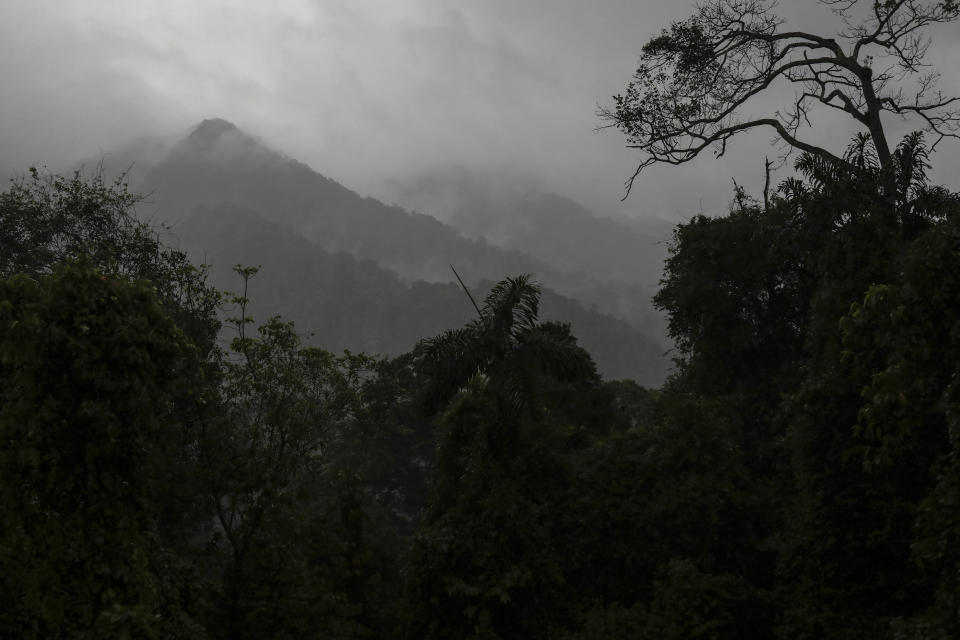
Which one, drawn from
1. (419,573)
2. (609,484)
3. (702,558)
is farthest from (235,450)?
(702,558)

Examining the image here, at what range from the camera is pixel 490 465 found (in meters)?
13.8

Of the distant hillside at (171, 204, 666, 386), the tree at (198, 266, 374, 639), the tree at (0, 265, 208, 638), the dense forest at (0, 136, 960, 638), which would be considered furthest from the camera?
the distant hillside at (171, 204, 666, 386)

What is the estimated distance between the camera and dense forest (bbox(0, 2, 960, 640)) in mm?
6793

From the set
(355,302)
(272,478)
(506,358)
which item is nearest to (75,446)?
(272,478)

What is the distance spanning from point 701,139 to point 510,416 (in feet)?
26.2

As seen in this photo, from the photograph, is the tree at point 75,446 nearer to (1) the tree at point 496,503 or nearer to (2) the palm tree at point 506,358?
(2) the palm tree at point 506,358

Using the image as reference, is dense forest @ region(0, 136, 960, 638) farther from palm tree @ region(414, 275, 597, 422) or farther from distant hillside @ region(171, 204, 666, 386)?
distant hillside @ region(171, 204, 666, 386)

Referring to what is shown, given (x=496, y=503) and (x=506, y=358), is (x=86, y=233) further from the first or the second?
Result: (x=496, y=503)

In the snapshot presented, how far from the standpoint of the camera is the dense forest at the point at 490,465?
679 cm

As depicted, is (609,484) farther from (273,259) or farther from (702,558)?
(273,259)

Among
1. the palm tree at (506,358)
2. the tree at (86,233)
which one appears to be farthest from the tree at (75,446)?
the tree at (86,233)

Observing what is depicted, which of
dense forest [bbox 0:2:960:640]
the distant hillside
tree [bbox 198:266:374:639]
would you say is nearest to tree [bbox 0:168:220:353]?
dense forest [bbox 0:2:960:640]

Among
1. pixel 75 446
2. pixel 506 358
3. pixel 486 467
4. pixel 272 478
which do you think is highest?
pixel 506 358

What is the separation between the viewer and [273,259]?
583 ft
